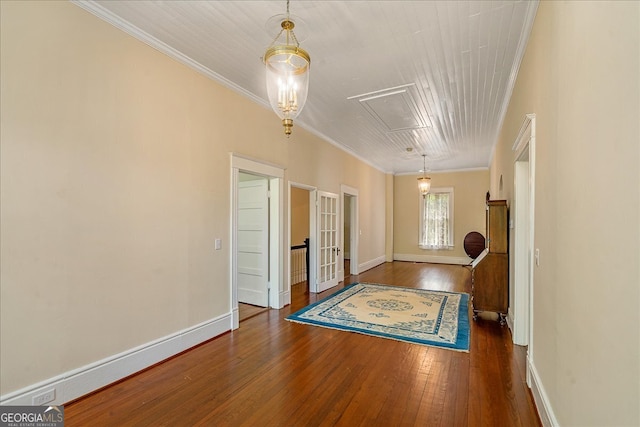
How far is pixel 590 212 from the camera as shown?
1.29m

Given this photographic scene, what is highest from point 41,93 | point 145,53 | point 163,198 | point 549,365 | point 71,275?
point 145,53

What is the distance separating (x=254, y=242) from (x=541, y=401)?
3744 mm

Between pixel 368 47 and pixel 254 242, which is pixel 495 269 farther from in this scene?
pixel 254 242

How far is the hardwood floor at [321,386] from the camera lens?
2068 mm

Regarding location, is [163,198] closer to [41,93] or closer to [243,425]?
[41,93]

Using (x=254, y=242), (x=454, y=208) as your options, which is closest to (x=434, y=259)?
(x=454, y=208)

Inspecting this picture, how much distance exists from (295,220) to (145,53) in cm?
539

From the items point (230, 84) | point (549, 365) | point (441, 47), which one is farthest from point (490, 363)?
point (230, 84)

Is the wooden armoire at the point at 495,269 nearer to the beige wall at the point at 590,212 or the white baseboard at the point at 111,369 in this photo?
the beige wall at the point at 590,212

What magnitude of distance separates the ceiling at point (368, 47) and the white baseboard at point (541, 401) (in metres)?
2.78

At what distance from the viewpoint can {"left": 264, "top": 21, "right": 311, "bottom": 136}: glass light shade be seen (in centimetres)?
202

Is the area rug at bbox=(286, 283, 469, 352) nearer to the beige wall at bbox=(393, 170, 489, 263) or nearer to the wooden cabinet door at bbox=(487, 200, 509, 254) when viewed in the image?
the wooden cabinet door at bbox=(487, 200, 509, 254)

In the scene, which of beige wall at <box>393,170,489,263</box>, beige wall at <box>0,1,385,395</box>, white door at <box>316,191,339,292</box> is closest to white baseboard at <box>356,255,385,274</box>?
beige wall at <box>393,170,489,263</box>

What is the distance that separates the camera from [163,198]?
2.91m
